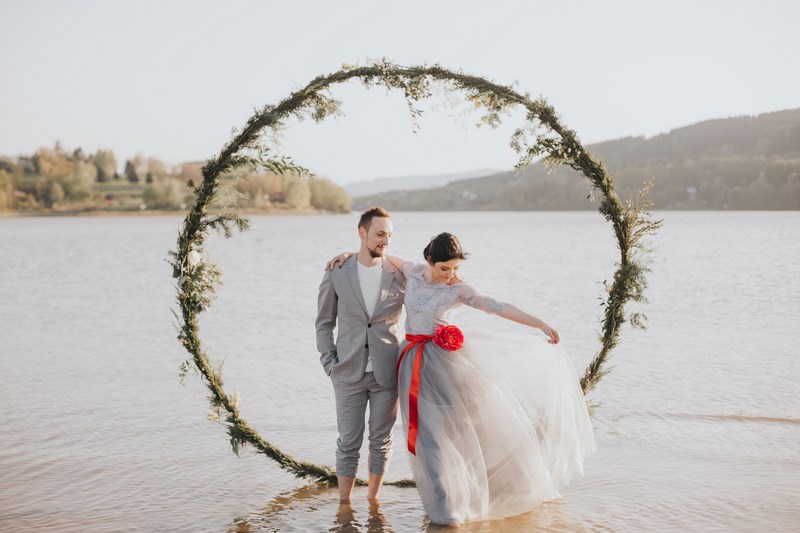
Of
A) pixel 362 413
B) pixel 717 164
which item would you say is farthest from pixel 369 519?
pixel 717 164

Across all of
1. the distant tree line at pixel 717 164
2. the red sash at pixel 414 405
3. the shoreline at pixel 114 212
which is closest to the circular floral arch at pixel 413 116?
the red sash at pixel 414 405

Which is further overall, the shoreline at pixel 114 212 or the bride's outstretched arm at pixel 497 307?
the shoreline at pixel 114 212

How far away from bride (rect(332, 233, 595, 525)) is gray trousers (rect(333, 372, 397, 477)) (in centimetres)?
27

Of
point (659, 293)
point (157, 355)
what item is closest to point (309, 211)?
point (659, 293)

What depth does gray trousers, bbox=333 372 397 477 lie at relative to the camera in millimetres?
6016

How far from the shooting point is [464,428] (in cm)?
570

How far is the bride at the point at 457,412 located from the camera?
562 cm

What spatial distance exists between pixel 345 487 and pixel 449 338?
1.78 meters

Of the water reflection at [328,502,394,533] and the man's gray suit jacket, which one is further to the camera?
the water reflection at [328,502,394,533]

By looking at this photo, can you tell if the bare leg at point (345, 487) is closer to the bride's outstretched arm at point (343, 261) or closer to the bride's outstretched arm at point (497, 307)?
the bride's outstretched arm at point (343, 261)

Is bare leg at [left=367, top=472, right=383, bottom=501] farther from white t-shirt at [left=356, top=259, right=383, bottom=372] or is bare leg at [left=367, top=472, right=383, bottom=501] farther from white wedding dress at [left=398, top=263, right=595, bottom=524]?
white t-shirt at [left=356, top=259, right=383, bottom=372]

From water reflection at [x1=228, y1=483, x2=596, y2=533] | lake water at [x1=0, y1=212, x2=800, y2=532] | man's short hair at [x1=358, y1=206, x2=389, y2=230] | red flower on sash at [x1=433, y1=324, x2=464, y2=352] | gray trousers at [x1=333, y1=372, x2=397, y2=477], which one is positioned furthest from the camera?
lake water at [x1=0, y1=212, x2=800, y2=532]

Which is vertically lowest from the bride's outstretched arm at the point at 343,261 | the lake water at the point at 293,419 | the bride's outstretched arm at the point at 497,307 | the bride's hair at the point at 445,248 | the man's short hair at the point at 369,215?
the lake water at the point at 293,419

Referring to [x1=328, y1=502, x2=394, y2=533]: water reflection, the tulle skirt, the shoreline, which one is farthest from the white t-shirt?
the shoreline
